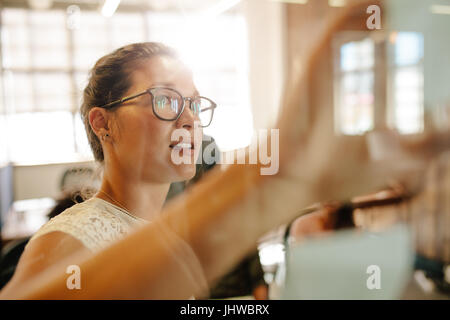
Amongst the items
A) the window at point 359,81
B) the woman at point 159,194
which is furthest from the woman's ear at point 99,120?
the window at point 359,81

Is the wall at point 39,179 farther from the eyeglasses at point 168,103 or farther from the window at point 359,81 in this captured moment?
the window at point 359,81

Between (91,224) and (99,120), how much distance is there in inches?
5.0

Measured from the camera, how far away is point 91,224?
407mm

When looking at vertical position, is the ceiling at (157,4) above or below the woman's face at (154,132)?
above

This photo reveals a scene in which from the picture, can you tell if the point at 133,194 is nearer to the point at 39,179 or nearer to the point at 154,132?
the point at 154,132

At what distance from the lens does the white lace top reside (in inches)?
15.1

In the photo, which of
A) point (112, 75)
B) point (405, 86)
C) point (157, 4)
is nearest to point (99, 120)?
point (112, 75)

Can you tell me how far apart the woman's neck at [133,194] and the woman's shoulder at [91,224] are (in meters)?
0.01

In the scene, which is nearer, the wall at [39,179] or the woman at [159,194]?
the woman at [159,194]

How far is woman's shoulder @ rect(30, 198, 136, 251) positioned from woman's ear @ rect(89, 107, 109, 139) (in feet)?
0.31

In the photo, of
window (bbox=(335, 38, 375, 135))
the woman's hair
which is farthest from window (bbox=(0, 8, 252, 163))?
window (bbox=(335, 38, 375, 135))

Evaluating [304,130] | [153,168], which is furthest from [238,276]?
[304,130]

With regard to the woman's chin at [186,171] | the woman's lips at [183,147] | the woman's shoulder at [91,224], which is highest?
the woman's lips at [183,147]

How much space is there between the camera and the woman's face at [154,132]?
0.38 m
